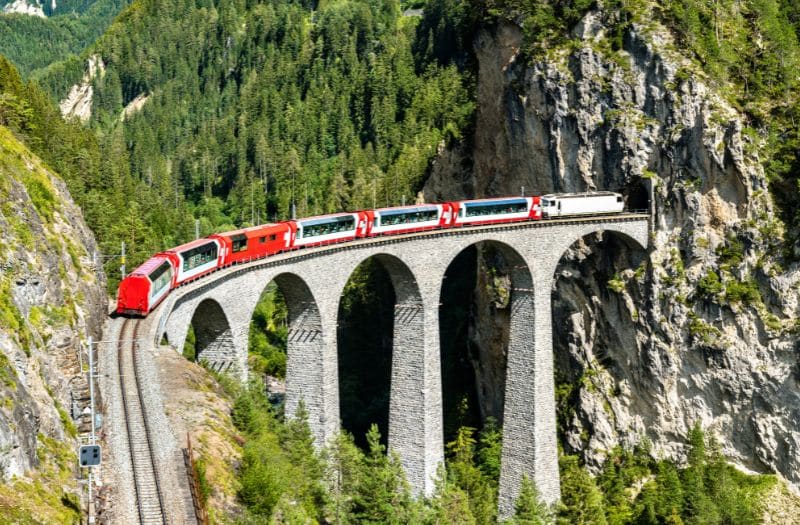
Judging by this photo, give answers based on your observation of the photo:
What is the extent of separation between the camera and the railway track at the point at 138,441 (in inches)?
1082

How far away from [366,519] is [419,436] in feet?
48.8

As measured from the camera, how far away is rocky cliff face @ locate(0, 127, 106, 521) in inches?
1064

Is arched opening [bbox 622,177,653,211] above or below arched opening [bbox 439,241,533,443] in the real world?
above

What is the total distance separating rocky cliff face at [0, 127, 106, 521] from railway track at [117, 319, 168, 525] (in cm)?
157

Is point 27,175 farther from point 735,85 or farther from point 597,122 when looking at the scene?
point 735,85

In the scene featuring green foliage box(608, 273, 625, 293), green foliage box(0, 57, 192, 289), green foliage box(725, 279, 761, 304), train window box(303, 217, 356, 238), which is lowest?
green foliage box(725, 279, 761, 304)

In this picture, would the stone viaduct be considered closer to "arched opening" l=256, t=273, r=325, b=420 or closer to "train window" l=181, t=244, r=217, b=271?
"arched opening" l=256, t=273, r=325, b=420

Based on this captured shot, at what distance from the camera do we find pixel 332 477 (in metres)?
47.9

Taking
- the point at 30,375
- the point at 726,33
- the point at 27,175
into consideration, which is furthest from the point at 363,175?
the point at 30,375

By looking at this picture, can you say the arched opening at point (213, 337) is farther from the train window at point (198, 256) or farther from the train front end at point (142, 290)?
the train front end at point (142, 290)

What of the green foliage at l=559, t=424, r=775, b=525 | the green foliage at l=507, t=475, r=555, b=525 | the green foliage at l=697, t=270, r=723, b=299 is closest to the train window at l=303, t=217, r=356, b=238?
the green foliage at l=507, t=475, r=555, b=525

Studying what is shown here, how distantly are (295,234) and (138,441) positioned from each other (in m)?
22.8

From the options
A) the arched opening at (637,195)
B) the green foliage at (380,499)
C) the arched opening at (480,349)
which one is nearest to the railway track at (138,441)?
the green foliage at (380,499)

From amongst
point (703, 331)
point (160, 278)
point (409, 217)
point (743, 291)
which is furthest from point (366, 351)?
point (160, 278)
